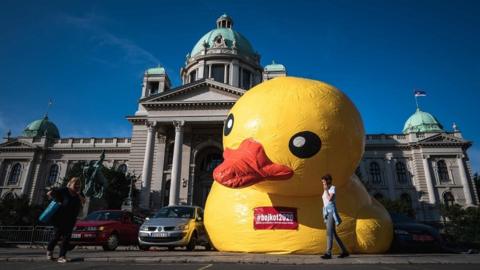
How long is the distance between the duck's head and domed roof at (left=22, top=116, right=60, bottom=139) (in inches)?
2144

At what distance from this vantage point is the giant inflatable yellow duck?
6.07 meters

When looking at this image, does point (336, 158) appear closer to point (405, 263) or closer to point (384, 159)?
point (405, 263)

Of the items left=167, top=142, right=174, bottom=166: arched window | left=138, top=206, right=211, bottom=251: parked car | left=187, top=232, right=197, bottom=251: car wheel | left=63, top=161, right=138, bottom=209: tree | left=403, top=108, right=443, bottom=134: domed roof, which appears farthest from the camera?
left=403, top=108, right=443, bottom=134: domed roof

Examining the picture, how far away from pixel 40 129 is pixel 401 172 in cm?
5611

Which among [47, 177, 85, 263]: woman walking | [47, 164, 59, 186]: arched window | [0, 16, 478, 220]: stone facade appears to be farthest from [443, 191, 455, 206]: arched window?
[47, 164, 59, 186]: arched window

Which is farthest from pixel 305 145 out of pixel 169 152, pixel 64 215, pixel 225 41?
pixel 225 41

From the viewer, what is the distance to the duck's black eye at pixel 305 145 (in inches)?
238

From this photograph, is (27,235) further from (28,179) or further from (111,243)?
(28,179)

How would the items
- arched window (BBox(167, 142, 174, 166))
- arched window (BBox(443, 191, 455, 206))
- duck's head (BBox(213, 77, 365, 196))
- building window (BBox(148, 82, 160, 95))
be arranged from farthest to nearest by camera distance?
building window (BBox(148, 82, 160, 95)), arched window (BBox(443, 191, 455, 206)), arched window (BBox(167, 142, 174, 166)), duck's head (BBox(213, 77, 365, 196))

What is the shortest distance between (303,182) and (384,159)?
1587 inches

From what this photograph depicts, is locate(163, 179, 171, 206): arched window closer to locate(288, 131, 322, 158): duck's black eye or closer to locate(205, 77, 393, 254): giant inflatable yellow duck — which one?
locate(205, 77, 393, 254): giant inflatable yellow duck

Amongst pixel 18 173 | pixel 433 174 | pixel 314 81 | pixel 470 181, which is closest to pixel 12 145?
pixel 18 173

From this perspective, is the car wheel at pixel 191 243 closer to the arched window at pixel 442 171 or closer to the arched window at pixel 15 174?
the arched window at pixel 442 171

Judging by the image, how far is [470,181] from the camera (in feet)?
131
